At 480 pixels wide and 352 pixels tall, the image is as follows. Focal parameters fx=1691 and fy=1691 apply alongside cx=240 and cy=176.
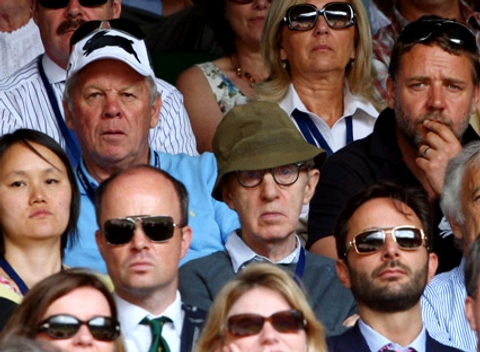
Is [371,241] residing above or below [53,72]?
below

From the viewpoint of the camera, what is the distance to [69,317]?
5.63m

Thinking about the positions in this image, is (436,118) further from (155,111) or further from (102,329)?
(102,329)

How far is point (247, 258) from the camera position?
6.96 metres

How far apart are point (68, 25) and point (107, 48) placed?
60 cm

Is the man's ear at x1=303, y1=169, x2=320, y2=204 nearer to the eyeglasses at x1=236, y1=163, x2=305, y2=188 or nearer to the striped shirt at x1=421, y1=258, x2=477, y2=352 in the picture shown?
the eyeglasses at x1=236, y1=163, x2=305, y2=188

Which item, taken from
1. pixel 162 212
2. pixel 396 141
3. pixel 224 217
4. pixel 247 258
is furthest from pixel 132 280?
pixel 396 141

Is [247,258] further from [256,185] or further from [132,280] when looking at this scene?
[132,280]

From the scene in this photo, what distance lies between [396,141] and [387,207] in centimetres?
127

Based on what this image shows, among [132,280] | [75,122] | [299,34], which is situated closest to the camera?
[132,280]

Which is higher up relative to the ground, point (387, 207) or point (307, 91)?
point (307, 91)

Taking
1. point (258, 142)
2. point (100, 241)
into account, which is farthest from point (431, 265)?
point (100, 241)

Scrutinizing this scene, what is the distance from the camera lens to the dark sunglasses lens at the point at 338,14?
8172mm

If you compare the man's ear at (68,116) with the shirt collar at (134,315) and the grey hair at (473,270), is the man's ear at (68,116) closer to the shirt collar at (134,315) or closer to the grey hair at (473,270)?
the shirt collar at (134,315)

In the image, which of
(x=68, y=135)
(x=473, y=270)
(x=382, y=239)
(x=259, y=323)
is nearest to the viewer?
(x=259, y=323)
